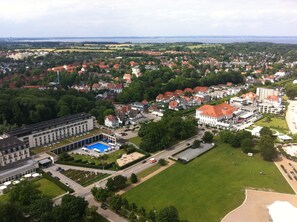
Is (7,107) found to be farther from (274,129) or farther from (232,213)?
(274,129)

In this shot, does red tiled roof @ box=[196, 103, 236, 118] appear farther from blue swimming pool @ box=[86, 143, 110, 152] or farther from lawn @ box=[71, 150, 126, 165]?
blue swimming pool @ box=[86, 143, 110, 152]

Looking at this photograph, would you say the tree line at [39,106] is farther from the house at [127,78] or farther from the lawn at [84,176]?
the house at [127,78]

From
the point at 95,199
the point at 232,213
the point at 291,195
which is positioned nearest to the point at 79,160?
the point at 95,199

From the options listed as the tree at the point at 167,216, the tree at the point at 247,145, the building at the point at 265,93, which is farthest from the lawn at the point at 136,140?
the building at the point at 265,93

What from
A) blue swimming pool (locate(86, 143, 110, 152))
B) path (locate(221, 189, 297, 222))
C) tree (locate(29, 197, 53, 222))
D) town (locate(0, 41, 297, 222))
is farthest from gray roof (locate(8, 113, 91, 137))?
path (locate(221, 189, 297, 222))

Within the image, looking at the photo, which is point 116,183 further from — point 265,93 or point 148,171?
point 265,93

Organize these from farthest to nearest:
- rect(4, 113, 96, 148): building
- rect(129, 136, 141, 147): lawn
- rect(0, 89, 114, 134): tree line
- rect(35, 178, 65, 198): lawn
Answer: rect(0, 89, 114, 134): tree line → rect(129, 136, 141, 147): lawn → rect(4, 113, 96, 148): building → rect(35, 178, 65, 198): lawn
